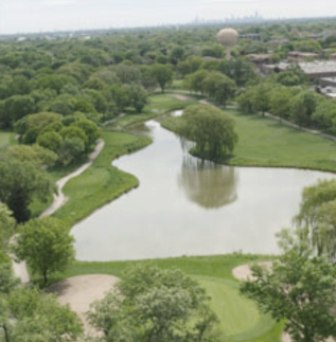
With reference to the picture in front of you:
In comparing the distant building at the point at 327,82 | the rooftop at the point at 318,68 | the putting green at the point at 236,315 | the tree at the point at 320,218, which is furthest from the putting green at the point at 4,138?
the rooftop at the point at 318,68

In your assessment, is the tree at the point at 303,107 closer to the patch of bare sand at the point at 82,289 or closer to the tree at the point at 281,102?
the tree at the point at 281,102

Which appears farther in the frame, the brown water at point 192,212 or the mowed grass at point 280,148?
the mowed grass at point 280,148

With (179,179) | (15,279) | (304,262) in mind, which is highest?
(304,262)

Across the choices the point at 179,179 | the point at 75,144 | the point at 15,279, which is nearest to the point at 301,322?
the point at 15,279

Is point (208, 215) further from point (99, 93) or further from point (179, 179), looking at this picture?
point (99, 93)

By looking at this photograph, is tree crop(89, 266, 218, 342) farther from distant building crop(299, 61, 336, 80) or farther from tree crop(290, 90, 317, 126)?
distant building crop(299, 61, 336, 80)

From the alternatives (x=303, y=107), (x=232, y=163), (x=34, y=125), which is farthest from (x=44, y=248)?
(x=303, y=107)

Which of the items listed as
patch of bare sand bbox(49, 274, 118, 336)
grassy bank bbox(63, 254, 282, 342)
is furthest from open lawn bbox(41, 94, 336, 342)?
patch of bare sand bbox(49, 274, 118, 336)
